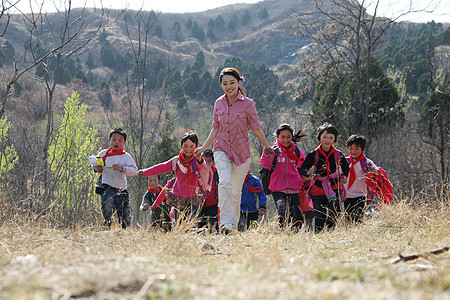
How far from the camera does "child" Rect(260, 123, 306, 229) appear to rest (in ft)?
19.8

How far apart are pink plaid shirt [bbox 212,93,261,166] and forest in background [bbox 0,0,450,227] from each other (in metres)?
1.61

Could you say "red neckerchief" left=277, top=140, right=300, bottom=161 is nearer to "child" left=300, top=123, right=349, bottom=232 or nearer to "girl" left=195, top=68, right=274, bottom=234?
"child" left=300, top=123, right=349, bottom=232

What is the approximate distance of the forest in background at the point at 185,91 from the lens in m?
5.95

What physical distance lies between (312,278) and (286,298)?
1.34 feet

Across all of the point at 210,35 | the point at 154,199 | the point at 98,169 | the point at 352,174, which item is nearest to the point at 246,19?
the point at 210,35

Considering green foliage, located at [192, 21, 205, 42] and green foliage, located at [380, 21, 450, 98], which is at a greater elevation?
green foliage, located at [192, 21, 205, 42]

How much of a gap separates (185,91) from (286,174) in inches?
2002

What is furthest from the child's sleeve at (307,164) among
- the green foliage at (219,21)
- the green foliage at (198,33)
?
the green foliage at (219,21)

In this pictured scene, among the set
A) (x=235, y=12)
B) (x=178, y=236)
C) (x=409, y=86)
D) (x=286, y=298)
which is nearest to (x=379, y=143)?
(x=178, y=236)

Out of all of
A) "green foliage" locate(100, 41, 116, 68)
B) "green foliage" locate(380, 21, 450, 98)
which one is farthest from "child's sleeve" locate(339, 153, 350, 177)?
"green foliage" locate(100, 41, 116, 68)

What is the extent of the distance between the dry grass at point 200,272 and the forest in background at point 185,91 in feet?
4.42

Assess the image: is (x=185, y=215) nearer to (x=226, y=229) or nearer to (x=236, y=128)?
(x=226, y=229)

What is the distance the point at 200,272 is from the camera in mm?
2174

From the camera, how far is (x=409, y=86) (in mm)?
48938
